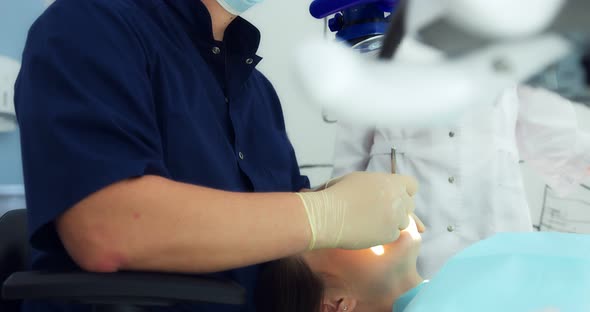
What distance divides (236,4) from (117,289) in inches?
22.1

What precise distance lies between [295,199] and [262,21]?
129 centimetres

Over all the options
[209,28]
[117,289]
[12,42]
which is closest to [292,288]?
[117,289]

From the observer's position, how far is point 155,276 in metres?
0.72

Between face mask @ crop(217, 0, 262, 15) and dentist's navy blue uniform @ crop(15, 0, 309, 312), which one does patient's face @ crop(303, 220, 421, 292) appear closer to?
dentist's navy blue uniform @ crop(15, 0, 309, 312)

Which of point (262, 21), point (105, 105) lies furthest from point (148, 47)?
point (262, 21)

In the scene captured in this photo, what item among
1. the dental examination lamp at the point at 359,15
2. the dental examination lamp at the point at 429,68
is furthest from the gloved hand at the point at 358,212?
the dental examination lamp at the point at 429,68

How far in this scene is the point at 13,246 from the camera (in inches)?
40.3

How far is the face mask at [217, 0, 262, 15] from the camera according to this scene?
987 mm

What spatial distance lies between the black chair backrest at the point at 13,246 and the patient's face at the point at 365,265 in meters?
0.55

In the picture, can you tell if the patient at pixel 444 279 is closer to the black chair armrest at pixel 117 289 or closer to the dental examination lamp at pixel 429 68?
the black chair armrest at pixel 117 289

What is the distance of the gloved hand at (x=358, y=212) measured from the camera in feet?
2.80

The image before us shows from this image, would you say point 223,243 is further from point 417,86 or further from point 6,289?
point 417,86

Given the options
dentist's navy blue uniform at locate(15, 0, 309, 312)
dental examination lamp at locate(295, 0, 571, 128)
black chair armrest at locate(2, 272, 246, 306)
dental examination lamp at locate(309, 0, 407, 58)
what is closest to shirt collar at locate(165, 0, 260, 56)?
dentist's navy blue uniform at locate(15, 0, 309, 312)

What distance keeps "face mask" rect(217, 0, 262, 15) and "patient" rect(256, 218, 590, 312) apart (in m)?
0.48
